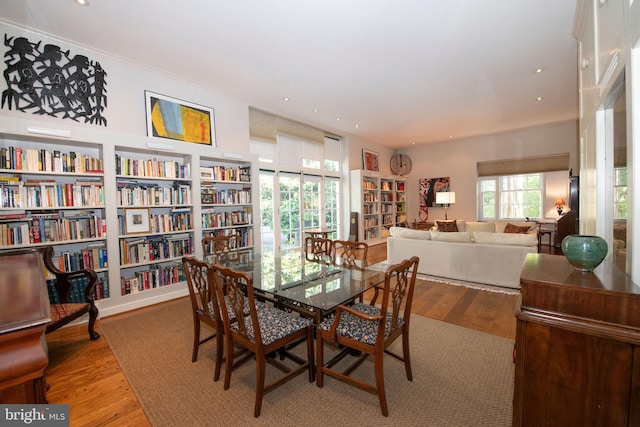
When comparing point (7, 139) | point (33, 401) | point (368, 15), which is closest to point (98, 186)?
point (7, 139)

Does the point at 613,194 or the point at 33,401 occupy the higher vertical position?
the point at 613,194

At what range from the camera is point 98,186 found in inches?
119

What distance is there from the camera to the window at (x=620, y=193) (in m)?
1.43

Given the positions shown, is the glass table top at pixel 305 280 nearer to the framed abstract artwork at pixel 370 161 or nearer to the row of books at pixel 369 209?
the row of books at pixel 369 209

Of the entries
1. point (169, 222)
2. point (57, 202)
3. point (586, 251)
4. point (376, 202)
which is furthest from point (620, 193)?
point (376, 202)

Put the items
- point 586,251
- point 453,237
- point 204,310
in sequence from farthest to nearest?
point 453,237
point 204,310
point 586,251

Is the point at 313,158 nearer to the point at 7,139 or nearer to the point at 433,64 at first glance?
the point at 433,64

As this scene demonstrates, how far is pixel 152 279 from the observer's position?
3.45 meters

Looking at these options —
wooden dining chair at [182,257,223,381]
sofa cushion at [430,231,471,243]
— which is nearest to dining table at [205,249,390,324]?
wooden dining chair at [182,257,223,381]

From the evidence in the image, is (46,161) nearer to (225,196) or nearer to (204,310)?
(225,196)

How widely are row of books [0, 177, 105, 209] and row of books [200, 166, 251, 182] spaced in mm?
1229

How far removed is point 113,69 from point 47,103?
806 millimetres

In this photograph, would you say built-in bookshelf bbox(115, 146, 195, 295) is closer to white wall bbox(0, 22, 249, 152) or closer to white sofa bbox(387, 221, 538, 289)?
white wall bbox(0, 22, 249, 152)

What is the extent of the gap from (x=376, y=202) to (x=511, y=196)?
3.64 metres
